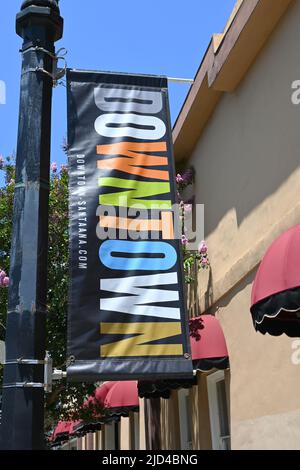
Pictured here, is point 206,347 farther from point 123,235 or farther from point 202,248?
point 123,235

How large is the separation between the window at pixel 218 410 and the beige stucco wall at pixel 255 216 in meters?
1.07

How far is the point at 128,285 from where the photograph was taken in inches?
172

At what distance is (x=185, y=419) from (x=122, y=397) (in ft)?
6.67

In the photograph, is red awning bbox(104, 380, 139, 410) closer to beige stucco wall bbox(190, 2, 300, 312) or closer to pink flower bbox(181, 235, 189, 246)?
beige stucco wall bbox(190, 2, 300, 312)

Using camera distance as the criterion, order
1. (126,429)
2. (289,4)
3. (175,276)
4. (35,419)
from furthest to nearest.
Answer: (126,429) < (289,4) < (175,276) < (35,419)

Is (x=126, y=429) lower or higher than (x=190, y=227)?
lower

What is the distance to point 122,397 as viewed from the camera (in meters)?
13.0

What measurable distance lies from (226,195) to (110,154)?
16.7ft

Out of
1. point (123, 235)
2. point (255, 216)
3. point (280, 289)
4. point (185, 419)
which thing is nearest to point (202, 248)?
point (255, 216)

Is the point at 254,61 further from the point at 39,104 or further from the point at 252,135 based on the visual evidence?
the point at 39,104

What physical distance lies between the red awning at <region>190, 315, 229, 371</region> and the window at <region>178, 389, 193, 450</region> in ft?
8.15

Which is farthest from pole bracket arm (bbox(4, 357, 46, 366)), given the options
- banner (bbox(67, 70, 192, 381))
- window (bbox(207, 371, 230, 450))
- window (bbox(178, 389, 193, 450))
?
window (bbox(178, 389, 193, 450))

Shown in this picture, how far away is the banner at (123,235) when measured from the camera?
4.10 metres
